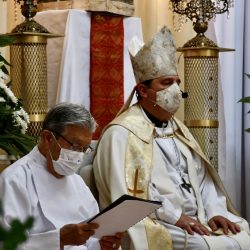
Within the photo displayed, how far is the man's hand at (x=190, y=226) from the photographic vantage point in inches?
155

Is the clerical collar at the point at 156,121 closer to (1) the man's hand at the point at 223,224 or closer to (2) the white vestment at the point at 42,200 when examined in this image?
(1) the man's hand at the point at 223,224

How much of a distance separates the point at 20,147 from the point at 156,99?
1457mm

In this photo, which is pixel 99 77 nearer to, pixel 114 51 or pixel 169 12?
pixel 114 51

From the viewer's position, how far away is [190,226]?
3.95 meters

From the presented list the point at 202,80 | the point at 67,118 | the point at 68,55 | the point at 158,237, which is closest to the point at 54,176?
the point at 67,118

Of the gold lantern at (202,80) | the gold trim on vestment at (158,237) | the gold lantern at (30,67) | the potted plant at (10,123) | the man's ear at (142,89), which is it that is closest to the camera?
the potted plant at (10,123)

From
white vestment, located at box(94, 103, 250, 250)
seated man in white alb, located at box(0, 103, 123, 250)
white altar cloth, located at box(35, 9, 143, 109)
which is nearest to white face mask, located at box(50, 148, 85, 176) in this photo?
seated man in white alb, located at box(0, 103, 123, 250)

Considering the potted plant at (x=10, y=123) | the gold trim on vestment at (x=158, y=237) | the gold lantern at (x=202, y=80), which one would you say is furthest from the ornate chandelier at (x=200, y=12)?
the potted plant at (x=10, y=123)

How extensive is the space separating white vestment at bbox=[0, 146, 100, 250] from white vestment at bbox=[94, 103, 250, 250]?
1.16 meters

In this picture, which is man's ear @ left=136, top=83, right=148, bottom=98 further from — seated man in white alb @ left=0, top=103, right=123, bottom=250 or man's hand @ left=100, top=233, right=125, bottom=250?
man's hand @ left=100, top=233, right=125, bottom=250

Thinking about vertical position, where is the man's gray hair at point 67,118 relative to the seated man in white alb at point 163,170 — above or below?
above

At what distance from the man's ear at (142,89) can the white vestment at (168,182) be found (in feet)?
0.41

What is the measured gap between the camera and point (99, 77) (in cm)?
503

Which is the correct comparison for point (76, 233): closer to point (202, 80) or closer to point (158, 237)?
point (158, 237)
